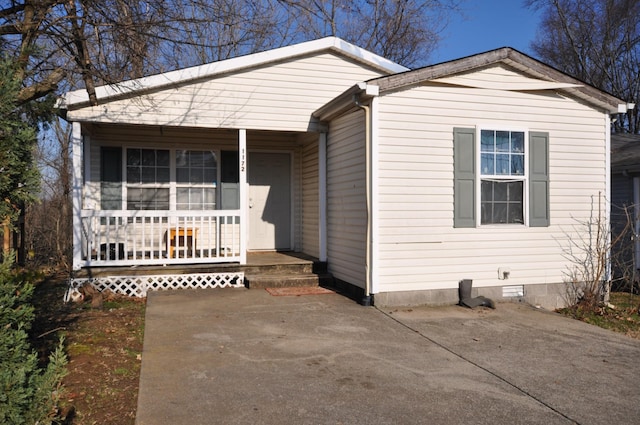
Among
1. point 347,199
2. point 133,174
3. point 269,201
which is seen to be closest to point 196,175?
point 133,174

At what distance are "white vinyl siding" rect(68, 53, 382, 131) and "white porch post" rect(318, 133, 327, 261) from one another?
43 centimetres

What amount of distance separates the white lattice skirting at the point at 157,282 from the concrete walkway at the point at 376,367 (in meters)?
1.09

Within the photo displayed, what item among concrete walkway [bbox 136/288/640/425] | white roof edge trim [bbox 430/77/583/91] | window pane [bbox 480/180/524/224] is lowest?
concrete walkway [bbox 136/288/640/425]

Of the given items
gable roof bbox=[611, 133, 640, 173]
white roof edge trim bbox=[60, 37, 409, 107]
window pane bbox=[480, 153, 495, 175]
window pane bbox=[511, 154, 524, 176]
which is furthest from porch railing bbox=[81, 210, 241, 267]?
gable roof bbox=[611, 133, 640, 173]

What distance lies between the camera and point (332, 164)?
8.96m

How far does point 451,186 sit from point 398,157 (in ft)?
3.08

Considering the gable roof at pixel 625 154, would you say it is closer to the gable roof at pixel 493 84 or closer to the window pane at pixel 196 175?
the gable roof at pixel 493 84

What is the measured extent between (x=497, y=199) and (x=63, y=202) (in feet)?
35.6

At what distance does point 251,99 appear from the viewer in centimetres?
876

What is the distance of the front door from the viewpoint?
35.3ft

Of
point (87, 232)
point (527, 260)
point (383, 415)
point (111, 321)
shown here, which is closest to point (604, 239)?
point (527, 260)

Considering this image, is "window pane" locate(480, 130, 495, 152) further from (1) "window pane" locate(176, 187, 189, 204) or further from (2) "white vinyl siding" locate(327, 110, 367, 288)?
(1) "window pane" locate(176, 187, 189, 204)

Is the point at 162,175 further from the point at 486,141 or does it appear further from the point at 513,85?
the point at 513,85

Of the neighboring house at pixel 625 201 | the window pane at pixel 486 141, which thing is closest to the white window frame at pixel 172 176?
the window pane at pixel 486 141
